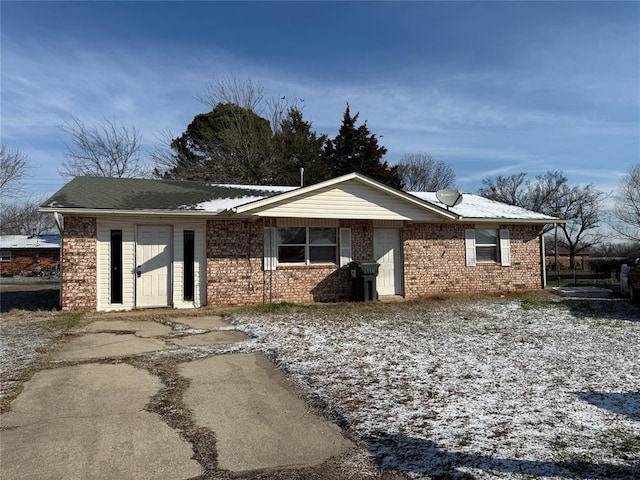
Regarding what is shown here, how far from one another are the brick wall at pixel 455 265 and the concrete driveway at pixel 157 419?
8.11 meters

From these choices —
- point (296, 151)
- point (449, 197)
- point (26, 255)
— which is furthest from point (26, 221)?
point (449, 197)

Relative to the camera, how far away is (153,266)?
11.4 m

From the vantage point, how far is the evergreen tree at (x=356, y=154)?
35000 mm

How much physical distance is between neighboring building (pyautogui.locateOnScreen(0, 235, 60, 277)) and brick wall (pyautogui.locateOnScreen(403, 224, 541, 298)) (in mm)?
29222

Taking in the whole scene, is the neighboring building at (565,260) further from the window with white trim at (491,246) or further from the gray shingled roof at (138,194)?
the gray shingled roof at (138,194)

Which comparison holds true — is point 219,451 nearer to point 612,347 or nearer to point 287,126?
point 612,347

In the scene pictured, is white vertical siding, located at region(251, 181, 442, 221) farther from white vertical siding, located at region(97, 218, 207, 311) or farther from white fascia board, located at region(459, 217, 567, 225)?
white vertical siding, located at region(97, 218, 207, 311)

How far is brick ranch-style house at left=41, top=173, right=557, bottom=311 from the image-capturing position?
11.0 m

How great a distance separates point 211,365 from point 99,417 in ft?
6.52

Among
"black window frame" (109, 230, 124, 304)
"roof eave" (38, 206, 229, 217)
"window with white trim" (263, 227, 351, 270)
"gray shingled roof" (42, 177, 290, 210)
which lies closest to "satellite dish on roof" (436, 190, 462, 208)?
"window with white trim" (263, 227, 351, 270)

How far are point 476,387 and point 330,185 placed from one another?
308 inches

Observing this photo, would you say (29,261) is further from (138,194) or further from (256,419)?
(256,419)

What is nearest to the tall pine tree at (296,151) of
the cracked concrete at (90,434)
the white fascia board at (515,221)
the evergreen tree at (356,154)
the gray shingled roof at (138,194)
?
the evergreen tree at (356,154)

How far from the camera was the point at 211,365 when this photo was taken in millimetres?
6172
